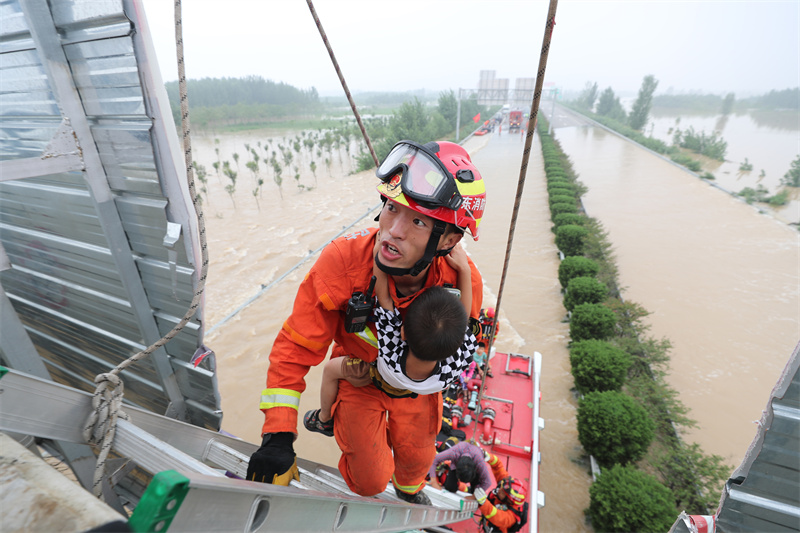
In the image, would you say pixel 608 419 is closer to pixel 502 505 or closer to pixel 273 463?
pixel 502 505

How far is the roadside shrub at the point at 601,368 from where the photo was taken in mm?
5820

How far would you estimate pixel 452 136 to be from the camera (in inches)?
1660

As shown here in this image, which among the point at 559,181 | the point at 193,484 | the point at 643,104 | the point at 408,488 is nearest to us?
the point at 193,484

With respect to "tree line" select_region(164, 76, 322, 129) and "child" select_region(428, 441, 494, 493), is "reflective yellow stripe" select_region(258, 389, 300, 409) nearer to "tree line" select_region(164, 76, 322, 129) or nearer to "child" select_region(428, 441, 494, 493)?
"child" select_region(428, 441, 494, 493)

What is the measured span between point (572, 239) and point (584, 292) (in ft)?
12.5

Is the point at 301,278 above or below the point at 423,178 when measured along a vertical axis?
below

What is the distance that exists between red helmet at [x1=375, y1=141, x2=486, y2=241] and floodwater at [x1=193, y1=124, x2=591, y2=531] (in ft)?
15.9

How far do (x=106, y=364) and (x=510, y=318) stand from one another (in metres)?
8.31

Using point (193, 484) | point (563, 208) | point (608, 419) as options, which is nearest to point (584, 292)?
point (608, 419)

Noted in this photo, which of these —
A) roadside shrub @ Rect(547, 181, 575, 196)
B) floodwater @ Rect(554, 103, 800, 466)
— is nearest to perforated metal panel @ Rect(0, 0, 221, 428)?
floodwater @ Rect(554, 103, 800, 466)

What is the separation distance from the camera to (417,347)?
1.81 m

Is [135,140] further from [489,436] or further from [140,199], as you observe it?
[489,436]

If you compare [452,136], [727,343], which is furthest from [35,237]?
[452,136]

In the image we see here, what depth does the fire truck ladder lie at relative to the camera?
642mm
